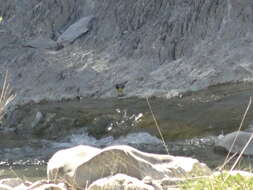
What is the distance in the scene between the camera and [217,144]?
39.1 feet

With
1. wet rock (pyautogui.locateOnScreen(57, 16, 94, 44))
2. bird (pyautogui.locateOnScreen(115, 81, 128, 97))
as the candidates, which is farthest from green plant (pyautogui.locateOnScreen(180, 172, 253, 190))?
wet rock (pyautogui.locateOnScreen(57, 16, 94, 44))

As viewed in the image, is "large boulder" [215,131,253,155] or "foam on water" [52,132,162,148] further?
"foam on water" [52,132,162,148]

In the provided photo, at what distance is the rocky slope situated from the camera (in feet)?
63.8

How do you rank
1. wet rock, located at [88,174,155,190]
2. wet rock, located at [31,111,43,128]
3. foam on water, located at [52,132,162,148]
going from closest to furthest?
wet rock, located at [88,174,155,190]
foam on water, located at [52,132,162,148]
wet rock, located at [31,111,43,128]

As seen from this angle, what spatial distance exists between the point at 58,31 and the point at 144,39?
4668mm

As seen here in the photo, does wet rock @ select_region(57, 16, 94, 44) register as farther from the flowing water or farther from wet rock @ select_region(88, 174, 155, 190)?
wet rock @ select_region(88, 174, 155, 190)

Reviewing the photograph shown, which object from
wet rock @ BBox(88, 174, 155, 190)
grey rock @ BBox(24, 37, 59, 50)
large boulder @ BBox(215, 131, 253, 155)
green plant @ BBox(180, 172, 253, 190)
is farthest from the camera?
grey rock @ BBox(24, 37, 59, 50)

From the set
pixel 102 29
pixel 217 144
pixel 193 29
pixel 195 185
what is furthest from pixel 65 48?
pixel 195 185

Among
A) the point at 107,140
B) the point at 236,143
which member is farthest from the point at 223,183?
the point at 107,140

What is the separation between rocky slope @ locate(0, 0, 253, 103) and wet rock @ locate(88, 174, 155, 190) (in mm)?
12860

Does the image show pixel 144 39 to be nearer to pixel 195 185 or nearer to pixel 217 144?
pixel 217 144

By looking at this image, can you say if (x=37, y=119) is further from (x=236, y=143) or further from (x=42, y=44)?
(x=42, y=44)

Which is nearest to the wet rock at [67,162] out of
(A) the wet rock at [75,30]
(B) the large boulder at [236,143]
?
(B) the large boulder at [236,143]

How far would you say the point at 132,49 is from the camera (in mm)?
22375
